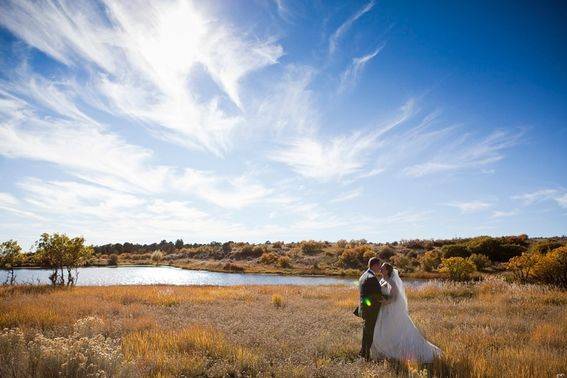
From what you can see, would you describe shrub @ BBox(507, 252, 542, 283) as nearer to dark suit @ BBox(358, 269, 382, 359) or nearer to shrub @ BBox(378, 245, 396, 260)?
dark suit @ BBox(358, 269, 382, 359)

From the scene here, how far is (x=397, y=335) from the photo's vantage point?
8.56m

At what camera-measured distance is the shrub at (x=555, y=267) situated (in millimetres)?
20812

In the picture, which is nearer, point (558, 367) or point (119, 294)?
point (558, 367)

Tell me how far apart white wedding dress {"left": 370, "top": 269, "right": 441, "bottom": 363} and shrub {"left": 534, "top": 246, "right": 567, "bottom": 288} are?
684 inches

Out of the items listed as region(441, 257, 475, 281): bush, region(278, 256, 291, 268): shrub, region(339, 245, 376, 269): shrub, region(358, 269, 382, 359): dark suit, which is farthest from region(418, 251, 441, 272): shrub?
region(358, 269, 382, 359): dark suit

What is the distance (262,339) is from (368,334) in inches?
104

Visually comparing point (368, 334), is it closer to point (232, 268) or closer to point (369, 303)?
point (369, 303)

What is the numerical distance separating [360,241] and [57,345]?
75.5 m

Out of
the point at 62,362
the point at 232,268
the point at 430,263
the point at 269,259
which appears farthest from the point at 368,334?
the point at 269,259

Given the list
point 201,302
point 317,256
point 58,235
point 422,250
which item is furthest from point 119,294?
point 422,250

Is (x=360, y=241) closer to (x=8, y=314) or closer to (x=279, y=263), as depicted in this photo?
(x=279, y=263)

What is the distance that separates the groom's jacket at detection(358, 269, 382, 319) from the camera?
881 centimetres

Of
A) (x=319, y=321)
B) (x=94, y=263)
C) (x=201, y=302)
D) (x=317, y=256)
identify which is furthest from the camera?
(x=94, y=263)

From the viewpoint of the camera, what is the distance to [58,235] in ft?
82.8
